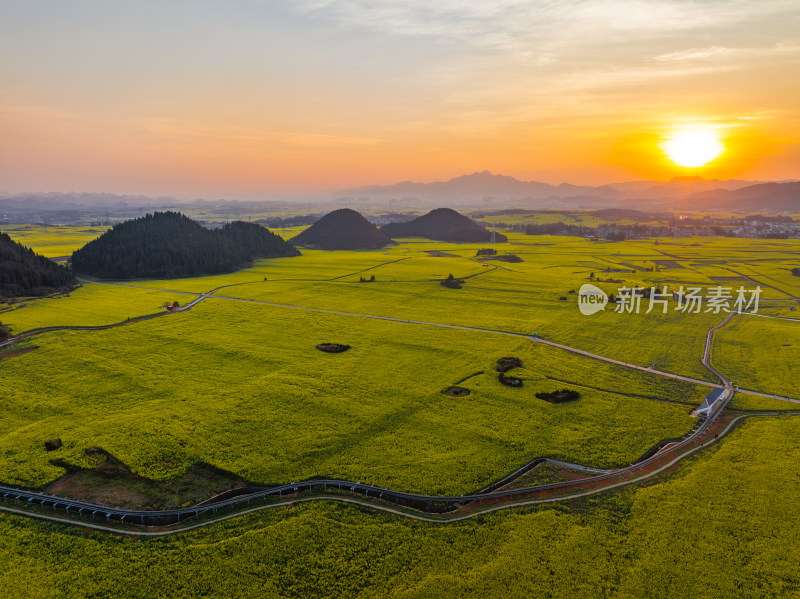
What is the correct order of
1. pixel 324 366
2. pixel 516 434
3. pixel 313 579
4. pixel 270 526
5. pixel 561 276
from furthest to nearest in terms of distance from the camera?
1. pixel 561 276
2. pixel 324 366
3. pixel 516 434
4. pixel 270 526
5. pixel 313 579

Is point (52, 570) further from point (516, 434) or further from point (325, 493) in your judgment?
point (516, 434)

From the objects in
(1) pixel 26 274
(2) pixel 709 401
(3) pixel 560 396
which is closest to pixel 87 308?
(1) pixel 26 274

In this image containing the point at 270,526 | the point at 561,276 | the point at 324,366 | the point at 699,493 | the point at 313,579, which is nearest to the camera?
the point at 313,579

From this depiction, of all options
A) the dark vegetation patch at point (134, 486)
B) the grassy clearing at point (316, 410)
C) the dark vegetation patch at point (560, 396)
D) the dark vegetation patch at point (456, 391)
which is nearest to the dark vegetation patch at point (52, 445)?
the grassy clearing at point (316, 410)

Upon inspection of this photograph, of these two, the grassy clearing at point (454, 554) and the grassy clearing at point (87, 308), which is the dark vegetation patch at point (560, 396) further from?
the grassy clearing at point (87, 308)

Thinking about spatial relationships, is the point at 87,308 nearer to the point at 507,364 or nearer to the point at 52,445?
the point at 52,445

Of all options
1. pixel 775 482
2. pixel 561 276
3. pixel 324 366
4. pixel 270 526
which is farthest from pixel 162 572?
pixel 561 276

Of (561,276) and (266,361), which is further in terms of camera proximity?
(561,276)
